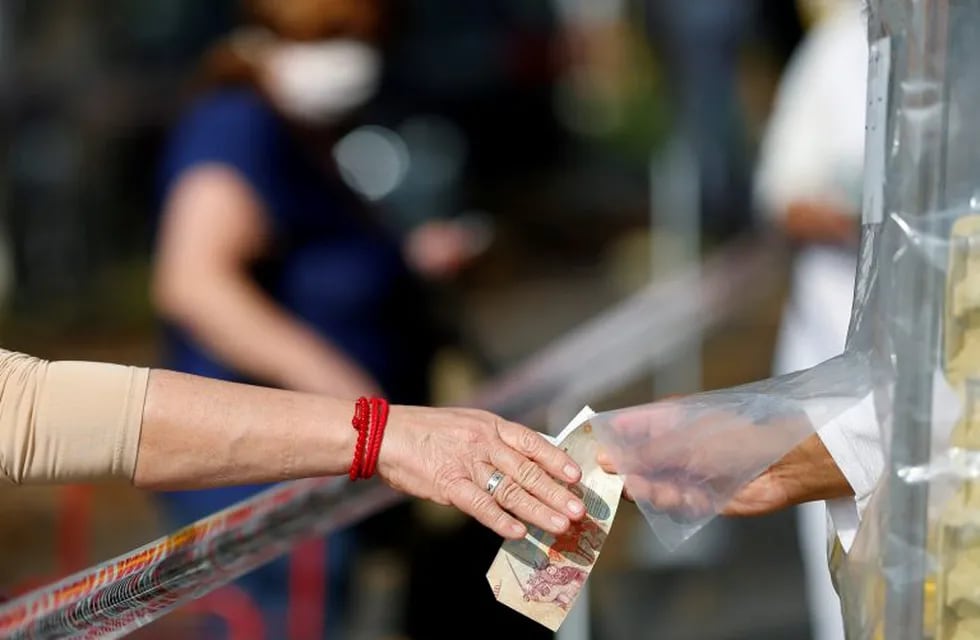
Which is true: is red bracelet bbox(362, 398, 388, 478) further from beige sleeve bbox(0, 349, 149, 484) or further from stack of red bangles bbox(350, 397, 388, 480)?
beige sleeve bbox(0, 349, 149, 484)

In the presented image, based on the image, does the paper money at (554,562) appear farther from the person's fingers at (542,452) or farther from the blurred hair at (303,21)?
the blurred hair at (303,21)

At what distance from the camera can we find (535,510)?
1713 mm

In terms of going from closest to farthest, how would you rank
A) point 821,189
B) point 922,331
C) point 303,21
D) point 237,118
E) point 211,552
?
point 922,331 → point 211,552 → point 237,118 → point 303,21 → point 821,189

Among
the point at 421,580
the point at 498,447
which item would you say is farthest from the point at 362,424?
the point at 421,580

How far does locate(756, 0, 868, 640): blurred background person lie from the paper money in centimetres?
Answer: 154

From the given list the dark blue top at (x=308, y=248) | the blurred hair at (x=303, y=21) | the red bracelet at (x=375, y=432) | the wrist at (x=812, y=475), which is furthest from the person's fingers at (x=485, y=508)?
the blurred hair at (x=303, y=21)

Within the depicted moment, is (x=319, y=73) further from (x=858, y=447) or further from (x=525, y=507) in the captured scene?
(x=858, y=447)

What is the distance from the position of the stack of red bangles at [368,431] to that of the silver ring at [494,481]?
0.14m

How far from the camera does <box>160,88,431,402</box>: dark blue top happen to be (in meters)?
3.12

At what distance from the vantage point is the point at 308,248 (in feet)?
10.5

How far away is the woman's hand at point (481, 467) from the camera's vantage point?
172 centimetres

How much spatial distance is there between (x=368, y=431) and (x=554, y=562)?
256 mm

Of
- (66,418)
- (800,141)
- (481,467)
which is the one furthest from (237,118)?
(481,467)

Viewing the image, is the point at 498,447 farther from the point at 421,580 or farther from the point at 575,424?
the point at 421,580
